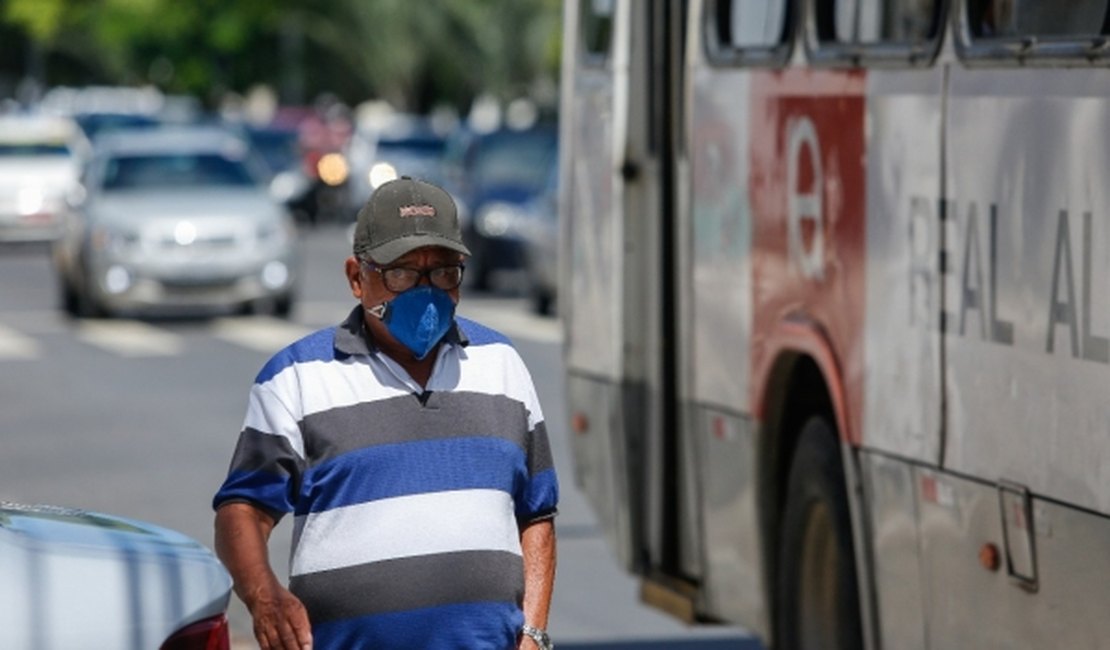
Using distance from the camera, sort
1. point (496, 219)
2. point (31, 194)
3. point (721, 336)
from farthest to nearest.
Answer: point (31, 194)
point (496, 219)
point (721, 336)

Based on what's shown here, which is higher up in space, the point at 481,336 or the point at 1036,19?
the point at 1036,19

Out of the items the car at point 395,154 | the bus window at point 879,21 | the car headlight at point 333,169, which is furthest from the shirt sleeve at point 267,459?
the car at point 395,154

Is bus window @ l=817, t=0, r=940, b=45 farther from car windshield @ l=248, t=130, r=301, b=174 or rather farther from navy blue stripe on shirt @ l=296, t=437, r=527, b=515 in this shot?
car windshield @ l=248, t=130, r=301, b=174

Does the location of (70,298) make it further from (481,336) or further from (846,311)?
(481,336)

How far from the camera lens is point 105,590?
4535mm

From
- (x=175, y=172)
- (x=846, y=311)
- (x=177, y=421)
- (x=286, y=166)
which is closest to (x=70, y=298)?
(x=175, y=172)

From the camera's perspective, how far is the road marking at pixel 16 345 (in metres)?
22.6

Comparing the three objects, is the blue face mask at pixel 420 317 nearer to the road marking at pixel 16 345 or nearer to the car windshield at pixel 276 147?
the road marking at pixel 16 345

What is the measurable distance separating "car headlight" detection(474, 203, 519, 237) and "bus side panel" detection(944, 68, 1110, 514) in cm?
2284

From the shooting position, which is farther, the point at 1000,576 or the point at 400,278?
the point at 1000,576

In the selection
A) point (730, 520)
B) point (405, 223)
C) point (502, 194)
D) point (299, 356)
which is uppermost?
point (405, 223)

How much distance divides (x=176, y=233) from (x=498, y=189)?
636cm

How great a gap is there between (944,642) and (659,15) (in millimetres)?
3323

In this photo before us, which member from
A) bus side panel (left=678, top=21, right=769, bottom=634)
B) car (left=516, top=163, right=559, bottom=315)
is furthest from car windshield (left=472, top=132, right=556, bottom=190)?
bus side panel (left=678, top=21, right=769, bottom=634)
